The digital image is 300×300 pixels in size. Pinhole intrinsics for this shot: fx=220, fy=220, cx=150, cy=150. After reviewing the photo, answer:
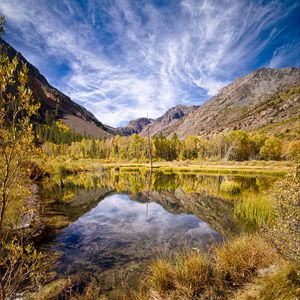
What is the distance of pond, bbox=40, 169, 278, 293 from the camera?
9414 mm

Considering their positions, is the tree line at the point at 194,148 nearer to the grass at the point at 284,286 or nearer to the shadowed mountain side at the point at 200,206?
the shadowed mountain side at the point at 200,206

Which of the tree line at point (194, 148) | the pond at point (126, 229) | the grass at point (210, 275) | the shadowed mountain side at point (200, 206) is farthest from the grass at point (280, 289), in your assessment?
the tree line at point (194, 148)

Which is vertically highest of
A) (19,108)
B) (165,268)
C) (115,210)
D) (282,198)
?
(19,108)

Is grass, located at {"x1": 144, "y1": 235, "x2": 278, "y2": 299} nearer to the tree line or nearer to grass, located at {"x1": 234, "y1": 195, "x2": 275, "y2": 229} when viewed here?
grass, located at {"x1": 234, "y1": 195, "x2": 275, "y2": 229}

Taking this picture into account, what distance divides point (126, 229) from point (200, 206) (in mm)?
9185

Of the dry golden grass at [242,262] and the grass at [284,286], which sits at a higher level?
the grass at [284,286]

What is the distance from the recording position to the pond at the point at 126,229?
9414mm

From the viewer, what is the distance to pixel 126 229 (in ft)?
50.1

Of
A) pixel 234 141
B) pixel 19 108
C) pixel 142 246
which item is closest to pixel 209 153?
pixel 234 141

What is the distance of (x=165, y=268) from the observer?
22.7ft

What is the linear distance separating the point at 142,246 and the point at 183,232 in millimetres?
3499

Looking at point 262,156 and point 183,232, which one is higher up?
point 262,156

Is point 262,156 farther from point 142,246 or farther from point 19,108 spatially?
point 19,108

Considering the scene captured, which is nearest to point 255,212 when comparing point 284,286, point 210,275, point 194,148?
point 210,275
